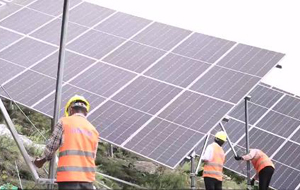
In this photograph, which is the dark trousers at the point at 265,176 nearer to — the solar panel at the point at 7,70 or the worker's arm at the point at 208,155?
the worker's arm at the point at 208,155

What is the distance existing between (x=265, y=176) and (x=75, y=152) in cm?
663

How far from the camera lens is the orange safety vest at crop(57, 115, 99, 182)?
8.95m

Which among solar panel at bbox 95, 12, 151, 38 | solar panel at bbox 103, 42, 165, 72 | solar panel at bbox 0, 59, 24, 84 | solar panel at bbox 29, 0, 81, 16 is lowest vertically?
solar panel at bbox 0, 59, 24, 84

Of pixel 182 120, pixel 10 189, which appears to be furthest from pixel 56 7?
pixel 10 189

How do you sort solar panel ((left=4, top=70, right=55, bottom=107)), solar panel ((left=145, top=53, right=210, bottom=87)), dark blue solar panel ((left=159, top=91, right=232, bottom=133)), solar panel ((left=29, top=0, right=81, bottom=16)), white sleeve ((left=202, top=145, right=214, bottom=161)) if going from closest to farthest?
dark blue solar panel ((left=159, top=91, right=232, bottom=133)) < white sleeve ((left=202, top=145, right=214, bottom=161)) < solar panel ((left=4, top=70, right=55, bottom=107)) < solar panel ((left=145, top=53, right=210, bottom=87)) < solar panel ((left=29, top=0, right=81, bottom=16))

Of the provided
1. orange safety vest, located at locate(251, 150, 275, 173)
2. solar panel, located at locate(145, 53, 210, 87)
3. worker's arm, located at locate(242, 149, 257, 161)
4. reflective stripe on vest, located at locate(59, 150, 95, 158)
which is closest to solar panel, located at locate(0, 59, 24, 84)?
solar panel, located at locate(145, 53, 210, 87)

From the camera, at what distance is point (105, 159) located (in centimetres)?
1498

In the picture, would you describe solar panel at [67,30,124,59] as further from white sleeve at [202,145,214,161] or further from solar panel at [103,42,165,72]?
white sleeve at [202,145,214,161]

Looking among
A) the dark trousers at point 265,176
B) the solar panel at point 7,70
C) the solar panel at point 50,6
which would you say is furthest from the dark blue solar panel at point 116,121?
the solar panel at point 50,6

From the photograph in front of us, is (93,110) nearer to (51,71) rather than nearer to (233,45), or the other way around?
(51,71)

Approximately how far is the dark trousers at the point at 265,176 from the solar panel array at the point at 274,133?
102cm

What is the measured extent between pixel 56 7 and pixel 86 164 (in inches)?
337

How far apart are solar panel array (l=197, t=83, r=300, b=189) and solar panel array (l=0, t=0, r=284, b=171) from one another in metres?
2.62

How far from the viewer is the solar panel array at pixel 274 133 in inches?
637
